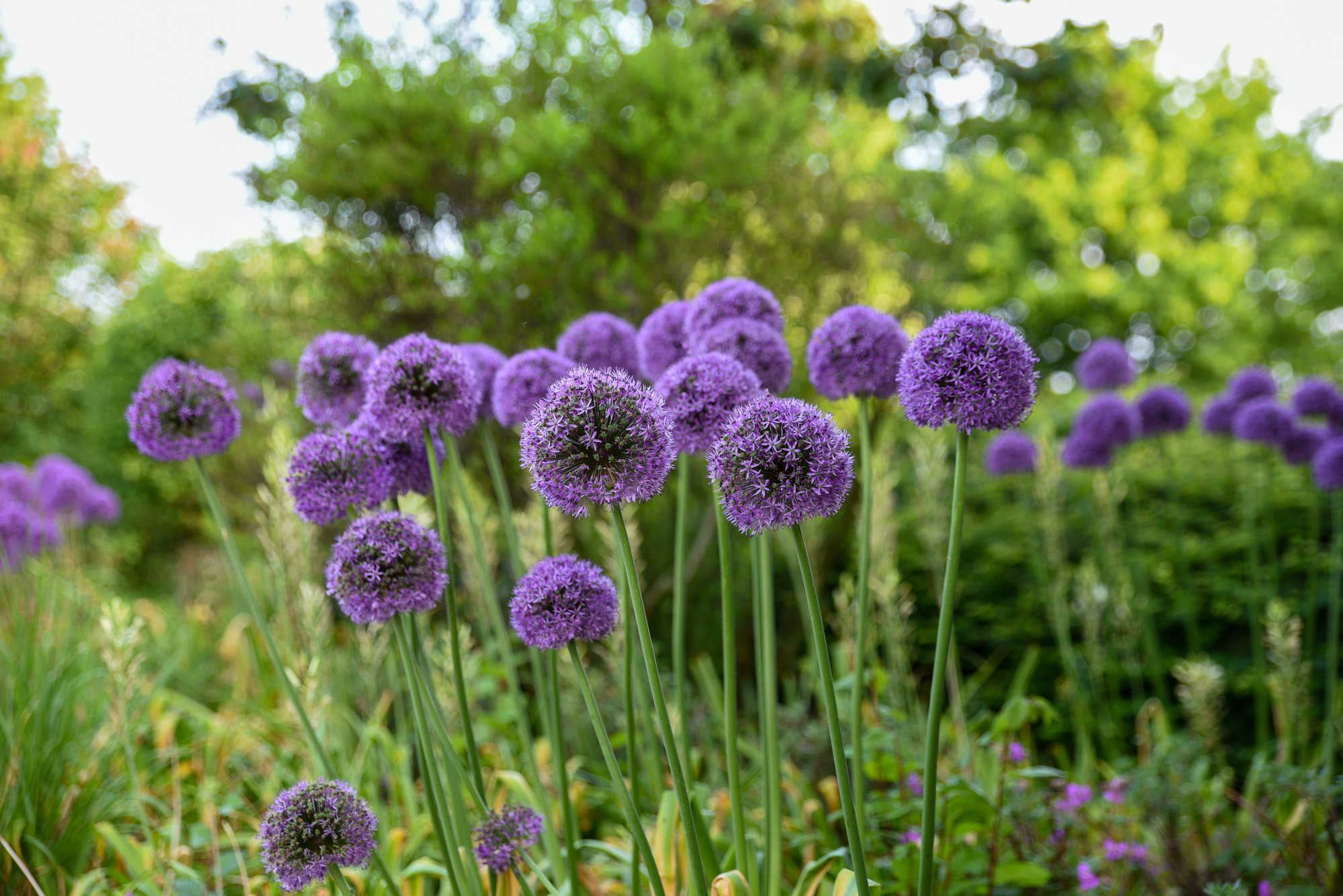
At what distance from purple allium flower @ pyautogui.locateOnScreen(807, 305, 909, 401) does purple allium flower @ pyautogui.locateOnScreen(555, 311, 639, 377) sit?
2.27 feet

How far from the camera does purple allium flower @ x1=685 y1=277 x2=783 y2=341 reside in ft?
8.95

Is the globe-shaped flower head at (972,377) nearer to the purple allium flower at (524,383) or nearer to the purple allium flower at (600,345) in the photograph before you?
the purple allium flower at (524,383)

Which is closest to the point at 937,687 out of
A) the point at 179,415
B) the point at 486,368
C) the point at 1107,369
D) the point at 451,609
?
the point at 451,609

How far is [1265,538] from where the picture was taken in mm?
6133

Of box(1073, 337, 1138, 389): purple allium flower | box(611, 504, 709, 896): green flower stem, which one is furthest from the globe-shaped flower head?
box(1073, 337, 1138, 389): purple allium flower

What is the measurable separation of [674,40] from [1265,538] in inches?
225

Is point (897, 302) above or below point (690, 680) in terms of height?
above

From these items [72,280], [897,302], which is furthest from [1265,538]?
[72,280]

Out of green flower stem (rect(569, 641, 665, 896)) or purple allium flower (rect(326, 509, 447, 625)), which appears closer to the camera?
green flower stem (rect(569, 641, 665, 896))

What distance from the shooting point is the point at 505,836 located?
2.13 metres

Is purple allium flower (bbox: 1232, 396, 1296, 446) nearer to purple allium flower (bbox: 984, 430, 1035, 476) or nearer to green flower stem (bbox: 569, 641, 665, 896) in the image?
purple allium flower (bbox: 984, 430, 1035, 476)

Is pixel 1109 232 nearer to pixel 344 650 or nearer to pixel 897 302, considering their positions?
pixel 897 302

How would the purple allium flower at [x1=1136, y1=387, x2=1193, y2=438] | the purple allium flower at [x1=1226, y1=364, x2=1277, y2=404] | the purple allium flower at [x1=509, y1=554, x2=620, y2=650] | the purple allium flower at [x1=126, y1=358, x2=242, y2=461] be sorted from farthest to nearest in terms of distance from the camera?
the purple allium flower at [x1=1226, y1=364, x2=1277, y2=404] < the purple allium flower at [x1=1136, y1=387, x2=1193, y2=438] < the purple allium flower at [x1=126, y1=358, x2=242, y2=461] < the purple allium flower at [x1=509, y1=554, x2=620, y2=650]

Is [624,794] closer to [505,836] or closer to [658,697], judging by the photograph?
[658,697]
